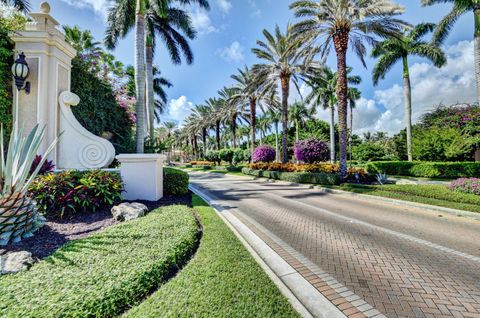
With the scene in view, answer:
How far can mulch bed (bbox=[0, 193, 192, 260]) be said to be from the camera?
4094 mm

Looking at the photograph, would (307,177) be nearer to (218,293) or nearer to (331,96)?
(218,293)

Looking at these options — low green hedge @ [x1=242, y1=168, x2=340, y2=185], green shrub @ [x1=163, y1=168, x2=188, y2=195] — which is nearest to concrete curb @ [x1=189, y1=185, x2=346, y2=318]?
→ green shrub @ [x1=163, y1=168, x2=188, y2=195]

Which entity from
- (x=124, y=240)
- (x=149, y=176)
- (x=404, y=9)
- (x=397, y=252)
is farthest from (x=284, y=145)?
(x=124, y=240)

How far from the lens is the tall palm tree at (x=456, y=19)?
16500 mm

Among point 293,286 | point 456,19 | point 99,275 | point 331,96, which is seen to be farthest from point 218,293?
point 331,96

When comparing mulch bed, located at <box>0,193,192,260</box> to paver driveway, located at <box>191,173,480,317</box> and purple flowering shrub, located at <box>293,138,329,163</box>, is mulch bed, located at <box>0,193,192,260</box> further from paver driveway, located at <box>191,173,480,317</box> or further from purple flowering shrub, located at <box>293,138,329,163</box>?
purple flowering shrub, located at <box>293,138,329,163</box>

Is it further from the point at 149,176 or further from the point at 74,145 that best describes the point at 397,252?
the point at 74,145

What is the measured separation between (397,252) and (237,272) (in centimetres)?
353

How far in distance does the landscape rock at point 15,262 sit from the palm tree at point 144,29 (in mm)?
7606

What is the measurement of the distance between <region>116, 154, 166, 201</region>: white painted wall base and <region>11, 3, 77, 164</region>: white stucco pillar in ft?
9.58

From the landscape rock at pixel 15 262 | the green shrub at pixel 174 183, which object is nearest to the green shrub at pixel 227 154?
the green shrub at pixel 174 183

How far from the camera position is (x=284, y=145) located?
2242cm

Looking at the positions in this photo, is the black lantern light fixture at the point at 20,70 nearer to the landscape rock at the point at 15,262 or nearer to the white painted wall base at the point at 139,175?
the white painted wall base at the point at 139,175

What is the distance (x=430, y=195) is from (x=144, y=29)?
637 inches
